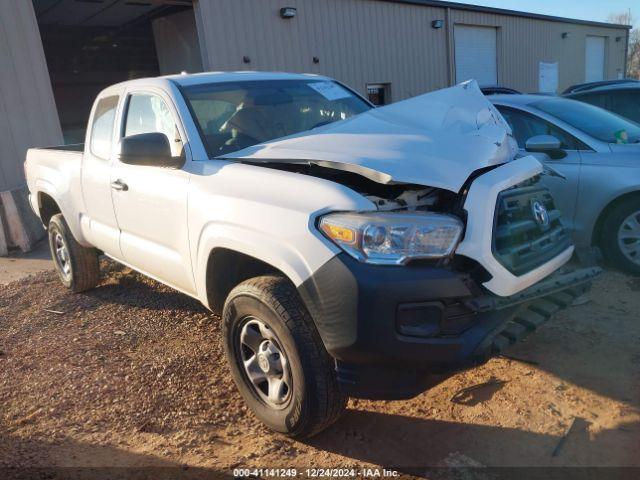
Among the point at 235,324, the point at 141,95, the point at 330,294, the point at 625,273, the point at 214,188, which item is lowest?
the point at 625,273

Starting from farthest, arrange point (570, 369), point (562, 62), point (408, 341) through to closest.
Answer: point (562, 62) < point (570, 369) < point (408, 341)

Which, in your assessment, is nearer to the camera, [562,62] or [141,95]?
[141,95]

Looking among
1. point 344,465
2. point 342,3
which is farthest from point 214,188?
point 342,3

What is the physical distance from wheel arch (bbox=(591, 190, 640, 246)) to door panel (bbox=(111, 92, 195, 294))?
3.64m

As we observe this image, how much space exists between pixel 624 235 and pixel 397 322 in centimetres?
345

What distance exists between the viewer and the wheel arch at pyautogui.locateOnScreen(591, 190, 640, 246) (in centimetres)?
470

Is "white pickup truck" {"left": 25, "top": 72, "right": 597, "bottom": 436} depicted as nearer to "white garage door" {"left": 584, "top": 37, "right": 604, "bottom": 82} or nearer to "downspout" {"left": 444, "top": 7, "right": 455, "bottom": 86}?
"downspout" {"left": 444, "top": 7, "right": 455, "bottom": 86}

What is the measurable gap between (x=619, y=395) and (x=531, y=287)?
0.99m

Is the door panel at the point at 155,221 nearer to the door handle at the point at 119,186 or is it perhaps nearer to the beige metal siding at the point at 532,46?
the door handle at the point at 119,186

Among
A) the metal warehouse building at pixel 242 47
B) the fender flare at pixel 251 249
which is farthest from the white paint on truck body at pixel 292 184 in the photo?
the metal warehouse building at pixel 242 47

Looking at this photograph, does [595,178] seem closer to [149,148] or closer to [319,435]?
[319,435]

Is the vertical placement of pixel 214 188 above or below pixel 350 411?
above

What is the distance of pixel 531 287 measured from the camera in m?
2.62

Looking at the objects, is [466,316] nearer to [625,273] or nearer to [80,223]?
[625,273]
